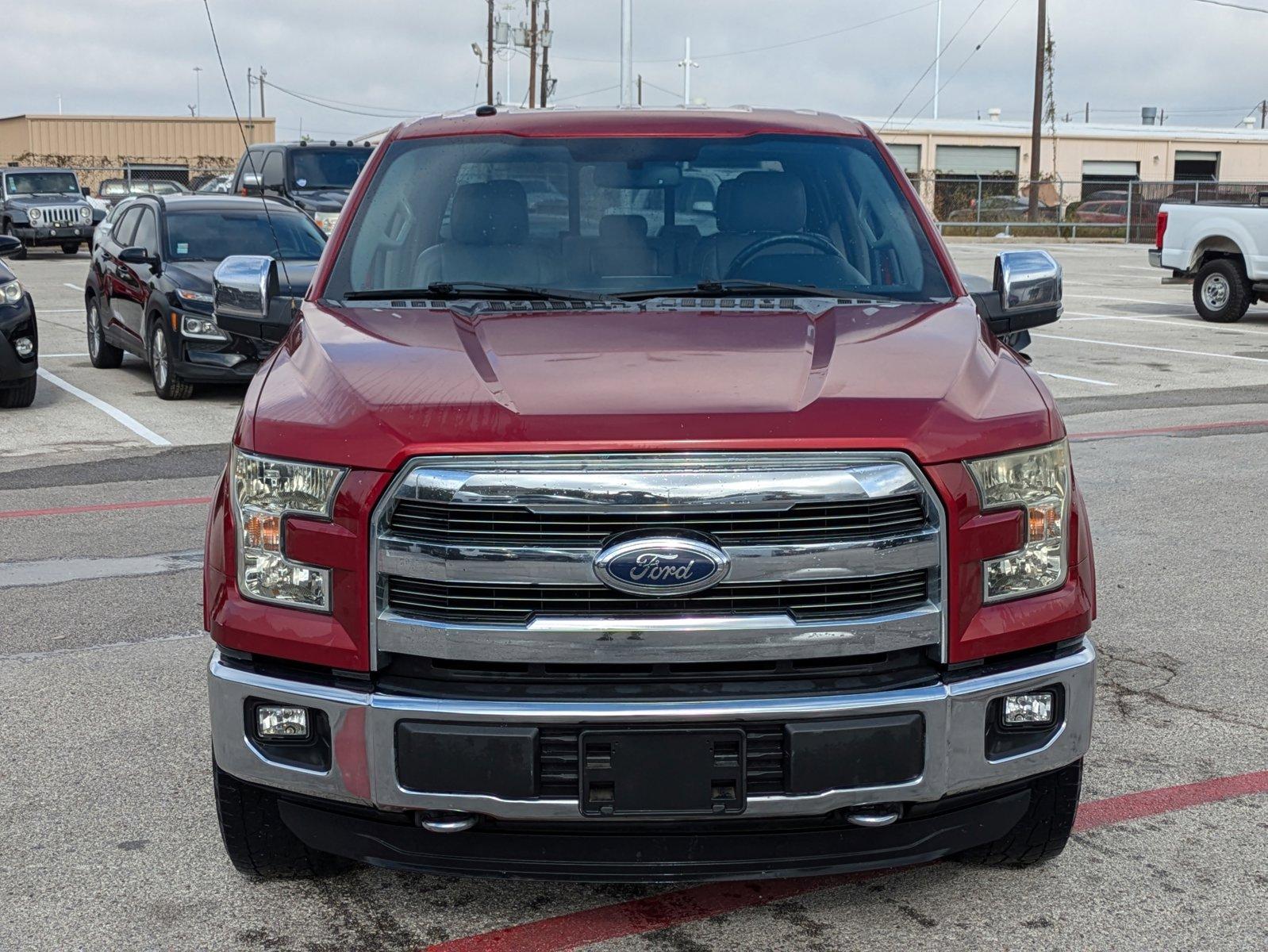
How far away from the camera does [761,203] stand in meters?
4.37

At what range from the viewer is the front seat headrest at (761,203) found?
432cm

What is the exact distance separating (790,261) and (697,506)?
1531 mm

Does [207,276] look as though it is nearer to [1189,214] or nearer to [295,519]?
[295,519]

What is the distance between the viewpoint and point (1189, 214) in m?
18.8

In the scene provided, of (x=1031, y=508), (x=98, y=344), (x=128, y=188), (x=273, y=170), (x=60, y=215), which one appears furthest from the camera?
(x=128, y=188)

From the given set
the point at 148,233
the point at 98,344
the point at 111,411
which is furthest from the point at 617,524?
the point at 98,344

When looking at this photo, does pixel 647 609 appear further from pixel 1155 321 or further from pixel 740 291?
pixel 1155 321

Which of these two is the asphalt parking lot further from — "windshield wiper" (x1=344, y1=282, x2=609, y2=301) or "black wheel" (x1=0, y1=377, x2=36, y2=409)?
"black wheel" (x1=0, y1=377, x2=36, y2=409)

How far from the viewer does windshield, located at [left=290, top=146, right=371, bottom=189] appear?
19875 mm

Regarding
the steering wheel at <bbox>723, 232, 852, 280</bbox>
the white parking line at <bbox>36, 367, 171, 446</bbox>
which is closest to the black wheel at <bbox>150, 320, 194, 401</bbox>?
the white parking line at <bbox>36, 367, 171, 446</bbox>

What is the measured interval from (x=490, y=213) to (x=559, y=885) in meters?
1.90

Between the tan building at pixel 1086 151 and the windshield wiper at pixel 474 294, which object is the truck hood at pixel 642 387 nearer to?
the windshield wiper at pixel 474 294

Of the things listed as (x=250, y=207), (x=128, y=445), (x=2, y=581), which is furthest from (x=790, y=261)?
(x=250, y=207)

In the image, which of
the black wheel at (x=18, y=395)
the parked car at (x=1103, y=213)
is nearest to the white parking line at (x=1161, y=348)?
the black wheel at (x=18, y=395)
